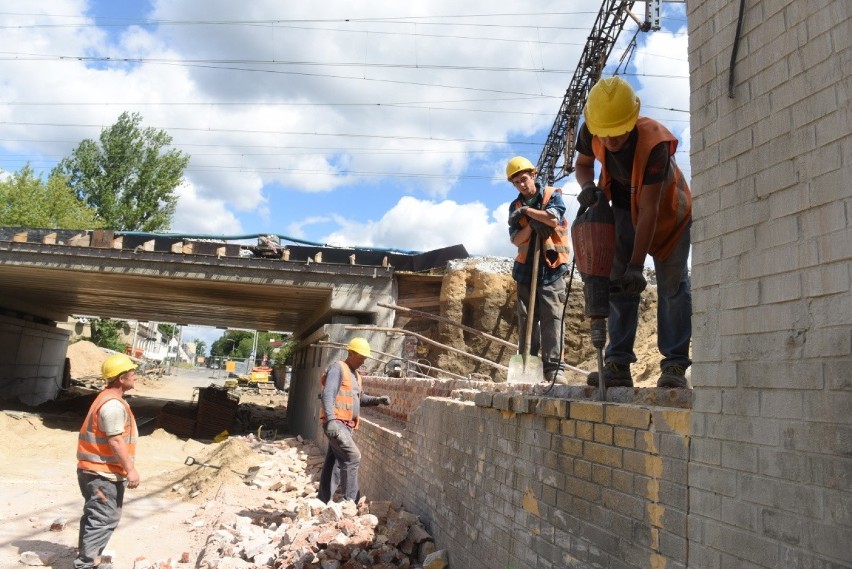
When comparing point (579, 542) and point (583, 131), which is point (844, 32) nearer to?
point (583, 131)

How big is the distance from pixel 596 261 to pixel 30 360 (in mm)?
22666

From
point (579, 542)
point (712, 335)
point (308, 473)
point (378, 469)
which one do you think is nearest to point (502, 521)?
point (579, 542)

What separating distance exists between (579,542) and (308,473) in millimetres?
8193

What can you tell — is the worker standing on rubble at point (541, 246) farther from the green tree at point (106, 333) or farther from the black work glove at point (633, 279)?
the green tree at point (106, 333)

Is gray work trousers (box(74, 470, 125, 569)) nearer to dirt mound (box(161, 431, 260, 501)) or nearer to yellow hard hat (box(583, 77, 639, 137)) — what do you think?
dirt mound (box(161, 431, 260, 501))

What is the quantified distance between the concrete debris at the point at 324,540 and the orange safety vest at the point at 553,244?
2339mm

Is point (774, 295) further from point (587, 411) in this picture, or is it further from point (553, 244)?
point (553, 244)

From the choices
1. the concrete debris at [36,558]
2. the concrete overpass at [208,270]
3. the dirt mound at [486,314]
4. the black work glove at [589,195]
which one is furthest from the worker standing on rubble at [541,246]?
the concrete overpass at [208,270]

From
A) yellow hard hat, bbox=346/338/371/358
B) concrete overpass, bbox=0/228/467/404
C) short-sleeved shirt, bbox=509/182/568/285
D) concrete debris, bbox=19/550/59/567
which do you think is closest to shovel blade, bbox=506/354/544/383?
short-sleeved shirt, bbox=509/182/568/285

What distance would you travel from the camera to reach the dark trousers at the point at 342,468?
6.66 m

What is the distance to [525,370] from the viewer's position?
5.09 m

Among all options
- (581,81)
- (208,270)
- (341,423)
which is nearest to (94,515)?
(341,423)

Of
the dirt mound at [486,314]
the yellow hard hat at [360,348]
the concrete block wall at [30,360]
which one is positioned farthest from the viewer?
the concrete block wall at [30,360]

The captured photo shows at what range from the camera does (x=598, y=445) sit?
2.83 metres
